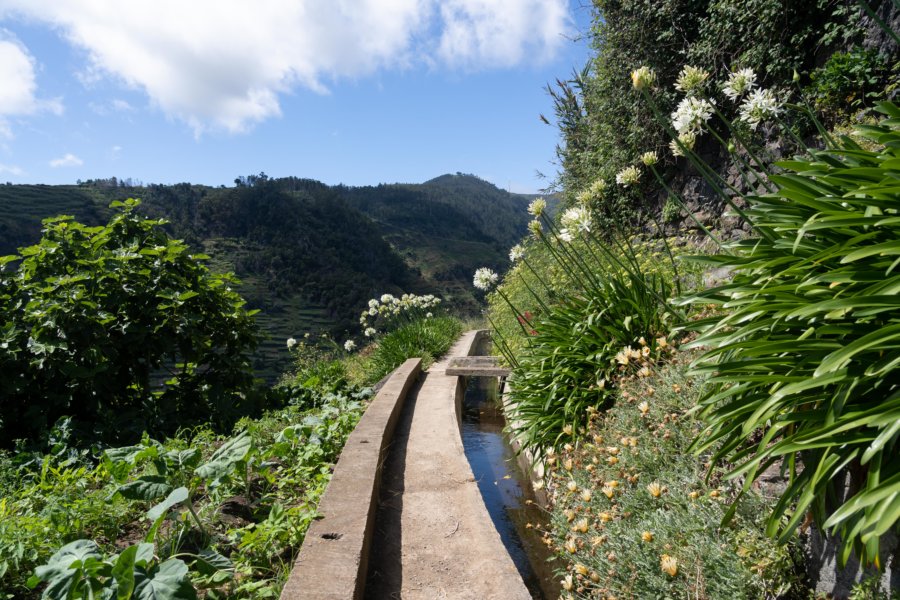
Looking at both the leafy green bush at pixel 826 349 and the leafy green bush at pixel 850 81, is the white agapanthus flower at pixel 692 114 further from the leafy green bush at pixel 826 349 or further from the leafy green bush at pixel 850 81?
the leafy green bush at pixel 850 81

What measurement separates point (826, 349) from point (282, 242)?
64.8 meters

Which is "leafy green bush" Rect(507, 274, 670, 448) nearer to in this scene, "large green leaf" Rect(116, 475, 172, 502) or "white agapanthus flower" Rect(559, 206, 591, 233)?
"white agapanthus flower" Rect(559, 206, 591, 233)

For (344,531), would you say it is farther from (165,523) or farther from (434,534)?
(165,523)

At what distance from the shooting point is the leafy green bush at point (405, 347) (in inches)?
344

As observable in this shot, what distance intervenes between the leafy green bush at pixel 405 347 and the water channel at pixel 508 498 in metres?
1.52

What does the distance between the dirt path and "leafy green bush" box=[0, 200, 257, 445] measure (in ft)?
6.72

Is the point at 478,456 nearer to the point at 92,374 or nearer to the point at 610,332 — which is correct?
the point at 610,332

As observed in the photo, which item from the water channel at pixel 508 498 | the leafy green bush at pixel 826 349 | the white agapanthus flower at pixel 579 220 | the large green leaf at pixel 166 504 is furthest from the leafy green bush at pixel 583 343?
the large green leaf at pixel 166 504

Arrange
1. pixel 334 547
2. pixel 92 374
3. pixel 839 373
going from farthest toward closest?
pixel 92 374
pixel 334 547
pixel 839 373

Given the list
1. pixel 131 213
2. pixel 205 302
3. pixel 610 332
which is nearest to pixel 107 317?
pixel 205 302

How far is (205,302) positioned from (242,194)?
6955 centimetres

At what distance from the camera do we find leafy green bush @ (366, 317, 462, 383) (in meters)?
8.73

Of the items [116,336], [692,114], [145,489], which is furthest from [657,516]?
[116,336]

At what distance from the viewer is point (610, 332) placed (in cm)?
373
